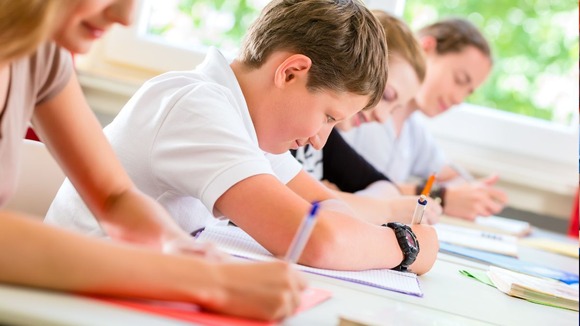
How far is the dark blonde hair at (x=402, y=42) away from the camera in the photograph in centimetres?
229

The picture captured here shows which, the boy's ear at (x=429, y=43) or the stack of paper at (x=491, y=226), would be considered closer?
the stack of paper at (x=491, y=226)

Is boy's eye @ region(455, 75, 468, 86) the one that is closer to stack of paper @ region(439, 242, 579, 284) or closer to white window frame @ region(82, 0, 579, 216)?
white window frame @ region(82, 0, 579, 216)

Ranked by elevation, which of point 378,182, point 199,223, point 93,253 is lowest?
point 378,182

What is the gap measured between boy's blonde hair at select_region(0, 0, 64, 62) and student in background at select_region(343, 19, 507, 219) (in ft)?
6.69

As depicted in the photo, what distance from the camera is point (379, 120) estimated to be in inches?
95.1

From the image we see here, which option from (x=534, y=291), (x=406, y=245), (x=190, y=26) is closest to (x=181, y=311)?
(x=406, y=245)

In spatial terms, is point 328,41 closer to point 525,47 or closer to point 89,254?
point 89,254

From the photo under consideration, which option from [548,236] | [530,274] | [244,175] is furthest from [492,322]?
[548,236]

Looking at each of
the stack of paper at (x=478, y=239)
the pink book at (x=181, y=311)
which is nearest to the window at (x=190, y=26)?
the stack of paper at (x=478, y=239)

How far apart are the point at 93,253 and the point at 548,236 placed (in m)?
2.43

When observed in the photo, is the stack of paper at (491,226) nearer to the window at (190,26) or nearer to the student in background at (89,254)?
the window at (190,26)

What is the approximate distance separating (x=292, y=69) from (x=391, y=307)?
0.49m

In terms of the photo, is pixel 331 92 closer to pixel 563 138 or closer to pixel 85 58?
pixel 85 58

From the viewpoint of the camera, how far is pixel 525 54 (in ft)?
12.1
